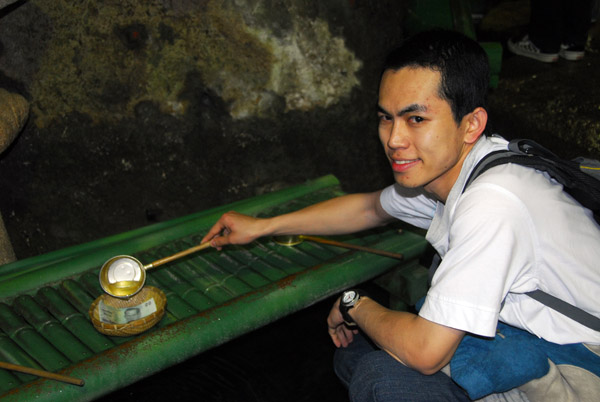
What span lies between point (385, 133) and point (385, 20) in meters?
2.67

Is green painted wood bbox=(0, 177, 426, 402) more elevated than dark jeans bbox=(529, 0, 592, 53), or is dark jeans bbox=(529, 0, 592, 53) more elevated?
dark jeans bbox=(529, 0, 592, 53)

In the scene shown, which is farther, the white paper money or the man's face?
the white paper money

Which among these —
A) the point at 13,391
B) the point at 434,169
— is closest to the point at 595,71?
the point at 434,169

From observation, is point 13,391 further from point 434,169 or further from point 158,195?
point 158,195

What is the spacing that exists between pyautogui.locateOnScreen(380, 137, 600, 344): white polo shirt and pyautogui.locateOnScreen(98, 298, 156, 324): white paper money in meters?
1.19

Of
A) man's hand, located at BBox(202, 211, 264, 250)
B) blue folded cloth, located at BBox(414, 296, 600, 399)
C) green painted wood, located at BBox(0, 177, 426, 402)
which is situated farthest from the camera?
man's hand, located at BBox(202, 211, 264, 250)

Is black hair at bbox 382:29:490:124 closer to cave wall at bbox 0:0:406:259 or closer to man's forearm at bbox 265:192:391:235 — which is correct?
man's forearm at bbox 265:192:391:235

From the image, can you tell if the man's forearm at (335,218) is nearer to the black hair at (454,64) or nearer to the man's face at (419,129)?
the man's face at (419,129)

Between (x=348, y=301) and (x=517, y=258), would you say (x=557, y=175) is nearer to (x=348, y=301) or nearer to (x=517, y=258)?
(x=517, y=258)

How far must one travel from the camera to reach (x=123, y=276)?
7.46 ft

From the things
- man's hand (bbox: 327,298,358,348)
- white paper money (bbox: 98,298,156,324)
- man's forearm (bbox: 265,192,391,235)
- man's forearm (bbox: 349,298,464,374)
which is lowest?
man's hand (bbox: 327,298,358,348)

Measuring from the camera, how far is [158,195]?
3762mm

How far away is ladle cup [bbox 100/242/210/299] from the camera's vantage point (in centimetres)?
223

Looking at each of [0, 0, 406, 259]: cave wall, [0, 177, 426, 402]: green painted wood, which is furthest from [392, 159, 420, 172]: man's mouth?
[0, 0, 406, 259]: cave wall
